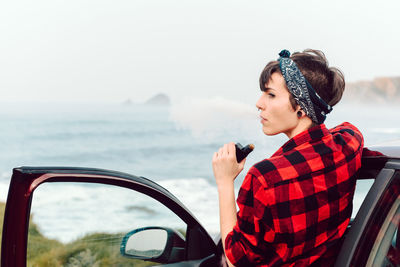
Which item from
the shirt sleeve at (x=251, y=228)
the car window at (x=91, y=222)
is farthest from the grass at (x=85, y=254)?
the shirt sleeve at (x=251, y=228)

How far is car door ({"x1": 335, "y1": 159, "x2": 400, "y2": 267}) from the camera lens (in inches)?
59.7

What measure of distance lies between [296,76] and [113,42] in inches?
2449

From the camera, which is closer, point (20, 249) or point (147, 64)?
point (20, 249)

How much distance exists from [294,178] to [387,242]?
416 millimetres

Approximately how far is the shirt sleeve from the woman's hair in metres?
0.34

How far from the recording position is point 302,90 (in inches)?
61.3

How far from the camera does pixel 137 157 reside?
4056 cm

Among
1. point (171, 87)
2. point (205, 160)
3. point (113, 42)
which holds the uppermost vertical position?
point (113, 42)

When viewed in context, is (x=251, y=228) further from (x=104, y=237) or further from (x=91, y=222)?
(x=91, y=222)

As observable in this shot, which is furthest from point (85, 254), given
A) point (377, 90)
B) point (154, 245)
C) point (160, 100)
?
point (377, 90)

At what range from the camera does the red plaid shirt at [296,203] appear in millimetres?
1456

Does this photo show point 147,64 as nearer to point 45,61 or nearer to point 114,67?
point 114,67

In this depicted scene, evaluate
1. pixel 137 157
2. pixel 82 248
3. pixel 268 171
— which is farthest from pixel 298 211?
pixel 137 157

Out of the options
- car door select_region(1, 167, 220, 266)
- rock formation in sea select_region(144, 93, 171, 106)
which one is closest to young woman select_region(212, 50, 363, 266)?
car door select_region(1, 167, 220, 266)
